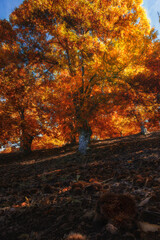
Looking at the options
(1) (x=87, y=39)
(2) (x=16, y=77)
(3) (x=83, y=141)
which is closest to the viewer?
(1) (x=87, y=39)

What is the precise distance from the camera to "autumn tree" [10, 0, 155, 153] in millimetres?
6930

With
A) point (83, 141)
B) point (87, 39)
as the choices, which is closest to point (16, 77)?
point (87, 39)

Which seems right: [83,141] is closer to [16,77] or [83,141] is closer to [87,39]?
[16,77]

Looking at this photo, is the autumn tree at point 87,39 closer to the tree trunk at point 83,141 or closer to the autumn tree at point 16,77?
the tree trunk at point 83,141

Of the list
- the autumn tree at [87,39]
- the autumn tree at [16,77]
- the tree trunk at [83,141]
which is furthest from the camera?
the tree trunk at [83,141]

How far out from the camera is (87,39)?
7.43 metres

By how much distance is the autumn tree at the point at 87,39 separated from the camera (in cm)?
693

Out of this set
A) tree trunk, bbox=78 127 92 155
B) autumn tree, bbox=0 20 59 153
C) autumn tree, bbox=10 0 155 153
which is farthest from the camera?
tree trunk, bbox=78 127 92 155

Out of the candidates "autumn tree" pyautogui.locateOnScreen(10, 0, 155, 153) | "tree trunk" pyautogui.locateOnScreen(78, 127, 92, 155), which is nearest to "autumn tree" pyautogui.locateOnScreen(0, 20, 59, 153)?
"autumn tree" pyautogui.locateOnScreen(10, 0, 155, 153)

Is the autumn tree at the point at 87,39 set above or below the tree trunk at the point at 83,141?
above

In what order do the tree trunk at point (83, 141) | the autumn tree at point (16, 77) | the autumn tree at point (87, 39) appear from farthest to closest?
1. the tree trunk at point (83, 141)
2. the autumn tree at point (16, 77)
3. the autumn tree at point (87, 39)

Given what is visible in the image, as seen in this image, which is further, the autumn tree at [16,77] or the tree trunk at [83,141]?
the tree trunk at [83,141]

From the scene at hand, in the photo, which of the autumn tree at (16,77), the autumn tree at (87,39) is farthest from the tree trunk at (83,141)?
the autumn tree at (16,77)

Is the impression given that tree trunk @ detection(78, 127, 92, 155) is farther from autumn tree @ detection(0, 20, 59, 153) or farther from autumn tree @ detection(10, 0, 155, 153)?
autumn tree @ detection(0, 20, 59, 153)
